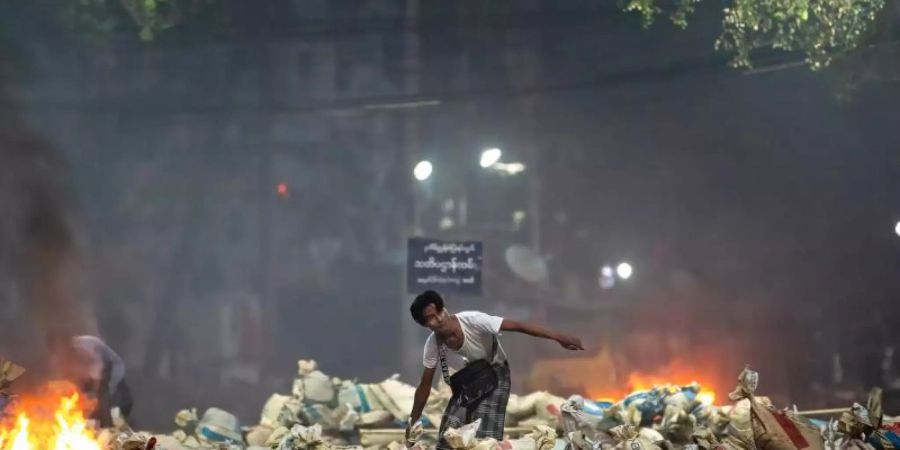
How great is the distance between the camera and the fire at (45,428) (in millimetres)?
4867

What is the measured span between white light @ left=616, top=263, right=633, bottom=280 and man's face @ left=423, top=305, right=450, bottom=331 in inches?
134

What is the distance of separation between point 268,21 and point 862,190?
5563 mm

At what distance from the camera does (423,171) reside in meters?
7.25

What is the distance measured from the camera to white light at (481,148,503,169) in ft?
23.8

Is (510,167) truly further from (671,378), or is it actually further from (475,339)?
(475,339)

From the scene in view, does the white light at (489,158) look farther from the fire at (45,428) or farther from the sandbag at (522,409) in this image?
the fire at (45,428)

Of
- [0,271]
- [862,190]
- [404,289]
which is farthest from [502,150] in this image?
[0,271]

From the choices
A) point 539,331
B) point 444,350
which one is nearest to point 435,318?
point 444,350

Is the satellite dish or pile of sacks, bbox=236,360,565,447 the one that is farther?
the satellite dish

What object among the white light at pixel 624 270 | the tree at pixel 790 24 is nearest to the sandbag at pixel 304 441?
the white light at pixel 624 270

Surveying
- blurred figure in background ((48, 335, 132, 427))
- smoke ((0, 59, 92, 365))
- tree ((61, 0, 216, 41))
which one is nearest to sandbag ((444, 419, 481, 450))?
blurred figure in background ((48, 335, 132, 427))

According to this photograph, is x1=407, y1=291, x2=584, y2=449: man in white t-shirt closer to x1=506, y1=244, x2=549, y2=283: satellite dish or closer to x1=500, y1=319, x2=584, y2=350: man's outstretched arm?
x1=500, y1=319, x2=584, y2=350: man's outstretched arm

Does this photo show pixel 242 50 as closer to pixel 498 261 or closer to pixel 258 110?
pixel 258 110

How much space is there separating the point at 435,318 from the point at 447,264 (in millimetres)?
2437
